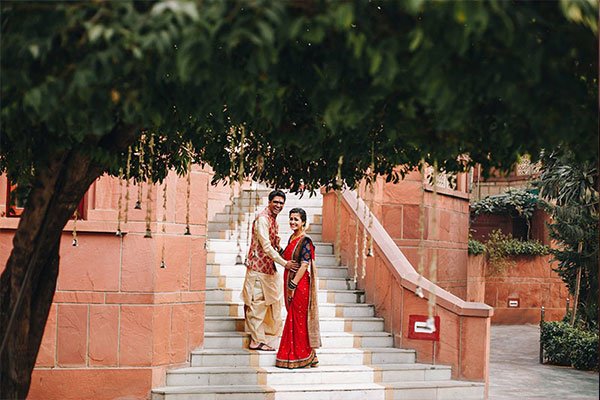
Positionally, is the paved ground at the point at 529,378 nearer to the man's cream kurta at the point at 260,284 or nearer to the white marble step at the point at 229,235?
the man's cream kurta at the point at 260,284

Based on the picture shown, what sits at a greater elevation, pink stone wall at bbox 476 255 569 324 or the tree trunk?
Answer: the tree trunk

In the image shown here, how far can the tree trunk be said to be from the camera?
227 inches

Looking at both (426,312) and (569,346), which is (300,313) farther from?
(569,346)

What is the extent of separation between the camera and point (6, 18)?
4.45 m

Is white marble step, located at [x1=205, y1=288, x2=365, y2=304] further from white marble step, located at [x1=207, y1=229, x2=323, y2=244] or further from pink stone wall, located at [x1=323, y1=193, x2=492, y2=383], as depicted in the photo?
white marble step, located at [x1=207, y1=229, x2=323, y2=244]

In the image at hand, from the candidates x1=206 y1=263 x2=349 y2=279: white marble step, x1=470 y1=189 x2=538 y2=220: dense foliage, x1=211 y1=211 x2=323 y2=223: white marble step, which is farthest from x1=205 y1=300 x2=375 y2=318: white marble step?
x1=470 y1=189 x2=538 y2=220: dense foliage

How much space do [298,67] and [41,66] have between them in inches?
50.7

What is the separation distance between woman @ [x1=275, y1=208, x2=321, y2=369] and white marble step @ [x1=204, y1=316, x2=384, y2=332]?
0.99 m

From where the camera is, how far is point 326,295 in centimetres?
1250

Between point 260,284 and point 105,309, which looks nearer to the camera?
point 105,309

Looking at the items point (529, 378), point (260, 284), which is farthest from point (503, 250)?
point (260, 284)

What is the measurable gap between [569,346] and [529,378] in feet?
5.87

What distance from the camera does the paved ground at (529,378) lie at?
11828 mm

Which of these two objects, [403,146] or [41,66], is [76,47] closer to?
[41,66]
